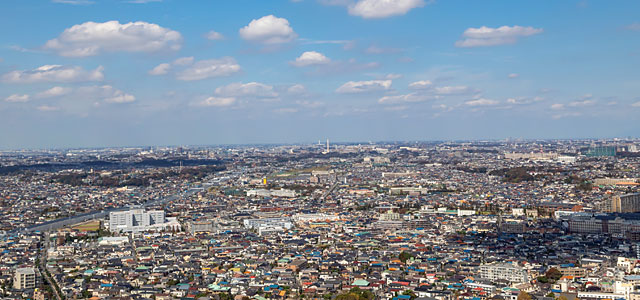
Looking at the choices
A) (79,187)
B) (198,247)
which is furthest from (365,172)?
(198,247)

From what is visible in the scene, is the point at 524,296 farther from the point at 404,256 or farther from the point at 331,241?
the point at 331,241

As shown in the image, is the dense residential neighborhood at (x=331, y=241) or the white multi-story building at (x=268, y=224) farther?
the white multi-story building at (x=268, y=224)

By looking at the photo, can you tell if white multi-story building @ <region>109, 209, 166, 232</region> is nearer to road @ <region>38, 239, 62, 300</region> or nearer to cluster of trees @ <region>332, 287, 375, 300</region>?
road @ <region>38, 239, 62, 300</region>

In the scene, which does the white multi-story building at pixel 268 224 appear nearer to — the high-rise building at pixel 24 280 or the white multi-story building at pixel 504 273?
the high-rise building at pixel 24 280

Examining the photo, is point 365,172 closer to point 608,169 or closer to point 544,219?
point 608,169

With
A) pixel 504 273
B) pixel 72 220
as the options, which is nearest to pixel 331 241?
pixel 504 273

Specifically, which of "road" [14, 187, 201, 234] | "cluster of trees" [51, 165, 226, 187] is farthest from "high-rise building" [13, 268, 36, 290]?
"cluster of trees" [51, 165, 226, 187]

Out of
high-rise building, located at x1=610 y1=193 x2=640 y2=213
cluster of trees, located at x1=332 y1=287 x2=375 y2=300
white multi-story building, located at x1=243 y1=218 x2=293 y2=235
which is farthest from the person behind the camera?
high-rise building, located at x1=610 y1=193 x2=640 y2=213

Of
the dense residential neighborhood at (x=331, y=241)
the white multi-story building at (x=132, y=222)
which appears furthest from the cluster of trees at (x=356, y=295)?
the white multi-story building at (x=132, y=222)
